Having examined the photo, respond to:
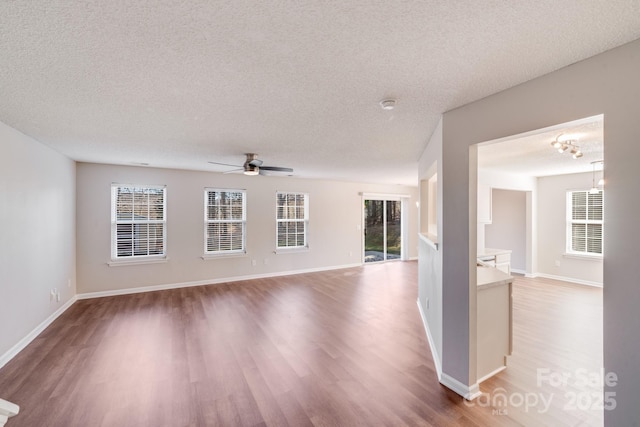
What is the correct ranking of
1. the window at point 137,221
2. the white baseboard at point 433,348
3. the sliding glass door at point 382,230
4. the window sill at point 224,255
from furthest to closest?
the sliding glass door at point 382,230
the window sill at point 224,255
the window at point 137,221
the white baseboard at point 433,348

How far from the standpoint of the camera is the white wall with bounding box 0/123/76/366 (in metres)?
2.73

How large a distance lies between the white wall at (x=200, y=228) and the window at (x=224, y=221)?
137 millimetres

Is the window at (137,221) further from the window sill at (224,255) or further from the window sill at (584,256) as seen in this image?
the window sill at (584,256)

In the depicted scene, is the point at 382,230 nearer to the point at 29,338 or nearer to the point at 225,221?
the point at 225,221

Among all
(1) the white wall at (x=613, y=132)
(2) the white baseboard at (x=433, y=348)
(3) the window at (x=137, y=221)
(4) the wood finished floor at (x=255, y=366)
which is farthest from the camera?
(3) the window at (x=137, y=221)

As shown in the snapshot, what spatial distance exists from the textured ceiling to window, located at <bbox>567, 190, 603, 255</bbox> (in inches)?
209

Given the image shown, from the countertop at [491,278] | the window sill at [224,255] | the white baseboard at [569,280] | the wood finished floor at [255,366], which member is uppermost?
the countertop at [491,278]

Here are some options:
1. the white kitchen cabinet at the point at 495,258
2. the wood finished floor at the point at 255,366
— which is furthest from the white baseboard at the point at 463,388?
the white kitchen cabinet at the point at 495,258

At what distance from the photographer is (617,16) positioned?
1.17 meters

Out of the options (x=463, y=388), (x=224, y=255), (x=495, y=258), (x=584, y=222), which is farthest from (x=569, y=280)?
(x=224, y=255)

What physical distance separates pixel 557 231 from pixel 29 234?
30.3ft

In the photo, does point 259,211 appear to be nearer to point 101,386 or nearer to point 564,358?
point 101,386

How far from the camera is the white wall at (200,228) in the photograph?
477 cm

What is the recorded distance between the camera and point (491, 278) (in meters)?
2.52
